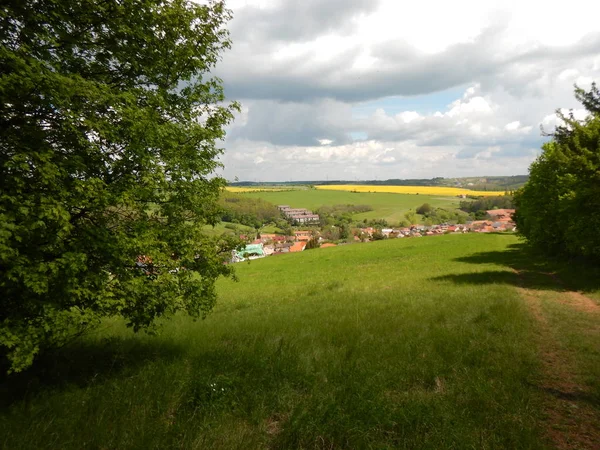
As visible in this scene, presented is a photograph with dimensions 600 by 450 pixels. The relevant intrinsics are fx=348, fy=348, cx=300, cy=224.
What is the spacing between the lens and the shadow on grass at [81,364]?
544cm

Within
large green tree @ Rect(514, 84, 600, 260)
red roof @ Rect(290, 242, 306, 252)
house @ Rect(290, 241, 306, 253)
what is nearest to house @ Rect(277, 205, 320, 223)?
house @ Rect(290, 241, 306, 253)

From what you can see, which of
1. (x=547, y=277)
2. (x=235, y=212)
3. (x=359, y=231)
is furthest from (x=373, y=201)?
(x=235, y=212)

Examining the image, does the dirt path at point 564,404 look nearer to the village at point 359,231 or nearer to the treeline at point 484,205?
the village at point 359,231

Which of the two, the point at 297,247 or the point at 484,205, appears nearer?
the point at 297,247

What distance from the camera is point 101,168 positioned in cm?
538

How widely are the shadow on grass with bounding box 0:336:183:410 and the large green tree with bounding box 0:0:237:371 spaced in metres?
0.61

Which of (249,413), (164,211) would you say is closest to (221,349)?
(249,413)

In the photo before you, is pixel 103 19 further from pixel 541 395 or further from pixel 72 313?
pixel 541 395

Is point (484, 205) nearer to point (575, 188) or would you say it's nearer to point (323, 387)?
point (575, 188)

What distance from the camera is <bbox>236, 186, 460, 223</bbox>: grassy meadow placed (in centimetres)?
14112

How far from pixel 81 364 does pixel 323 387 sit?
4517mm

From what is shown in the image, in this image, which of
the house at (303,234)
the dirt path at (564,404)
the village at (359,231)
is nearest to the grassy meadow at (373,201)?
the village at (359,231)

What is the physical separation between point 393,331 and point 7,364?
24.9 feet

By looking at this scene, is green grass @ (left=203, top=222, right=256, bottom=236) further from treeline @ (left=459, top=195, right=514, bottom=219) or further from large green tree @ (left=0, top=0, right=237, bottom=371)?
treeline @ (left=459, top=195, right=514, bottom=219)
